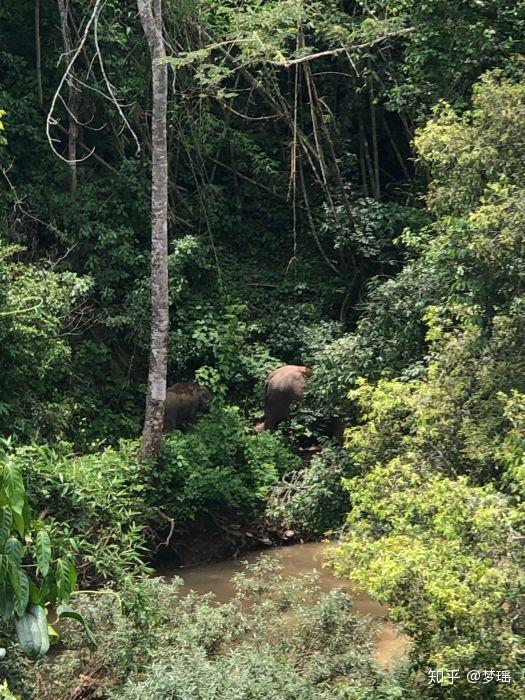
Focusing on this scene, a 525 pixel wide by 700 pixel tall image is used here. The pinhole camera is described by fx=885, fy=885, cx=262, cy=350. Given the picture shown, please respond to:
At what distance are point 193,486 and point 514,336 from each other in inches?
130

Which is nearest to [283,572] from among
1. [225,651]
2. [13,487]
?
[225,651]

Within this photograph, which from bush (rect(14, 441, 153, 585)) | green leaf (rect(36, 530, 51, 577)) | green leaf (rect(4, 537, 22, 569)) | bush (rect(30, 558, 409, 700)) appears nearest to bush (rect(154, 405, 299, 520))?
bush (rect(14, 441, 153, 585))

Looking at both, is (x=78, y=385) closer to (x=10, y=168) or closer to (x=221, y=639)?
(x=10, y=168)

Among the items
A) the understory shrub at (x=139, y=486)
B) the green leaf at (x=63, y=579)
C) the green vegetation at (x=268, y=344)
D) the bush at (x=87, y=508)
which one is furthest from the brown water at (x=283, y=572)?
the green leaf at (x=63, y=579)

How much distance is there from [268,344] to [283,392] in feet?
3.78

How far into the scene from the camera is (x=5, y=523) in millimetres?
3324

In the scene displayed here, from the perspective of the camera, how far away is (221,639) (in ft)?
15.9

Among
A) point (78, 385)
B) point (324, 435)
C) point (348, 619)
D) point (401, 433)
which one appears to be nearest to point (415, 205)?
point (324, 435)

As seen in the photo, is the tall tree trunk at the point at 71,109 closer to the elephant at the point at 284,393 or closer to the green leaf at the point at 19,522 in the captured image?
the elephant at the point at 284,393

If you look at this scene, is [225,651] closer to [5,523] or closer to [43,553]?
[43,553]

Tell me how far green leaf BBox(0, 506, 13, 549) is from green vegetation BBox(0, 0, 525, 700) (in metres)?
0.02

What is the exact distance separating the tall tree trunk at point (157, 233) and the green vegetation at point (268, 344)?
161 mm

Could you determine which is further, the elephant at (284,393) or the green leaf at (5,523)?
the elephant at (284,393)

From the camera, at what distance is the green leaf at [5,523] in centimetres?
332
